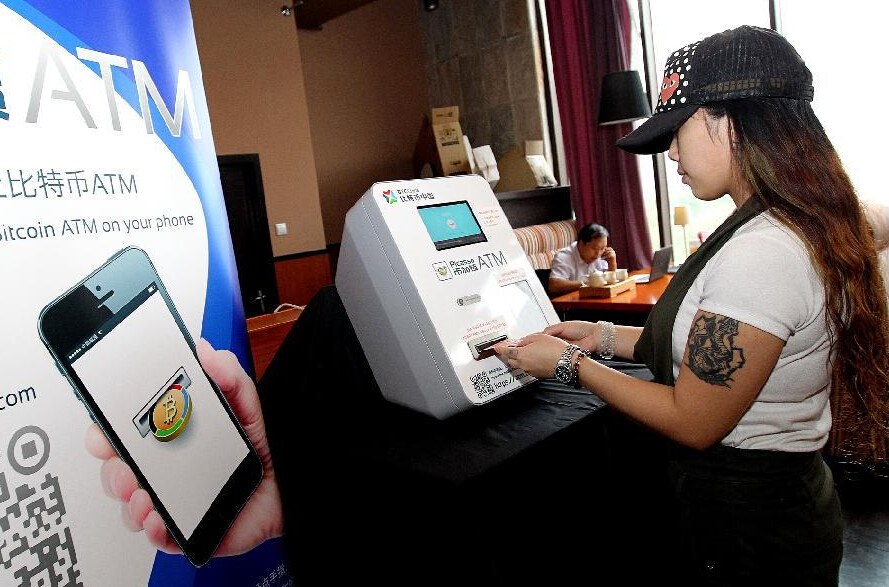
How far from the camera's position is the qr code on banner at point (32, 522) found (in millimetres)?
796

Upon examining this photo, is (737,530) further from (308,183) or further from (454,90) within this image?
(454,90)

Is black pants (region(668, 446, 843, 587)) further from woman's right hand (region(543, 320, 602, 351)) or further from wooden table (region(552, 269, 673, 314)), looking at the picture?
wooden table (region(552, 269, 673, 314))

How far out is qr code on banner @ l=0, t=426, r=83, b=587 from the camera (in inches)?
31.3

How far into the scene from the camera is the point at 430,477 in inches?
32.9

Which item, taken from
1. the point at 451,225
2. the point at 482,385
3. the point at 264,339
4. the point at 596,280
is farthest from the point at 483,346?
the point at 596,280

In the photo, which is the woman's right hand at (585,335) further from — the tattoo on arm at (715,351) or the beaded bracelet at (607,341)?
the tattoo on arm at (715,351)

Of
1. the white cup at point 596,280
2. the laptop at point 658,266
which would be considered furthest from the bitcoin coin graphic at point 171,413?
the laptop at point 658,266

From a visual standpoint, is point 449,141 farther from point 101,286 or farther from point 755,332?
point 755,332

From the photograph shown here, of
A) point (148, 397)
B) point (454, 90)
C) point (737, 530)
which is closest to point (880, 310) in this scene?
point (737, 530)

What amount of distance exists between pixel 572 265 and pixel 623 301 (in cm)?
113

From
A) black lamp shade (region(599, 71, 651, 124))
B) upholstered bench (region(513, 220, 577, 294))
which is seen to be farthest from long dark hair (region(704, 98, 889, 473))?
upholstered bench (region(513, 220, 577, 294))

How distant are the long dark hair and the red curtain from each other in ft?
14.9

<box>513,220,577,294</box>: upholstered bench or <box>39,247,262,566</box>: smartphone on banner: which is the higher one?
<box>39,247,262,566</box>: smartphone on banner

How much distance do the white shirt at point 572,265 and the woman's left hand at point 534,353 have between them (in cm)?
324
